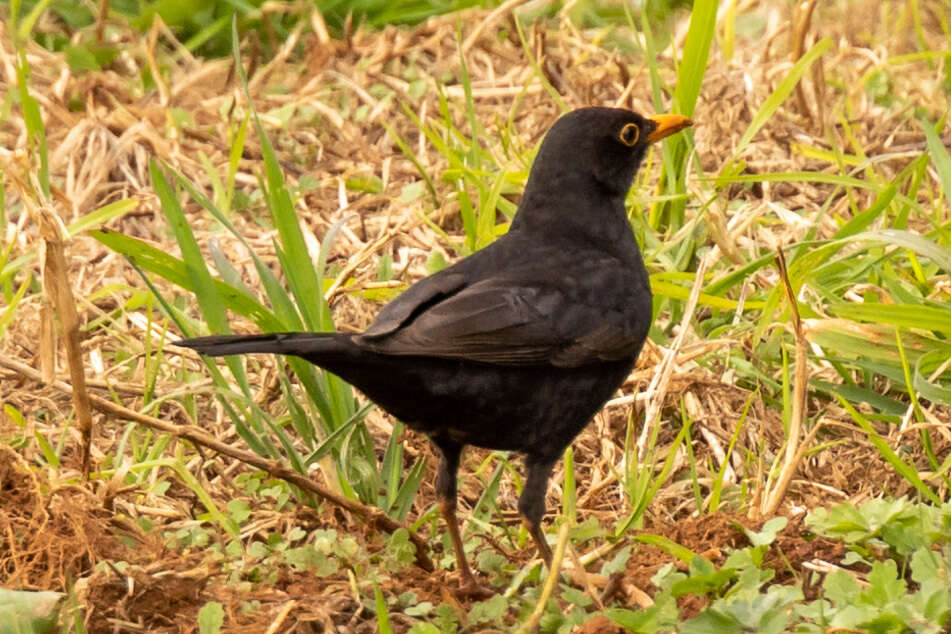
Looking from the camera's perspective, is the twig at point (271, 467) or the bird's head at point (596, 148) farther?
the bird's head at point (596, 148)

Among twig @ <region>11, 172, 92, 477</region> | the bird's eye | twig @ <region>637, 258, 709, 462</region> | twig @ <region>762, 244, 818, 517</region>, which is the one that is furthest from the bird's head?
twig @ <region>11, 172, 92, 477</region>

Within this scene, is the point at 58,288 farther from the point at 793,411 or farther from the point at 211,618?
the point at 793,411

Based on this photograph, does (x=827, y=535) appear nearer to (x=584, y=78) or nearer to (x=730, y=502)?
(x=730, y=502)

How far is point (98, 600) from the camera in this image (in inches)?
134

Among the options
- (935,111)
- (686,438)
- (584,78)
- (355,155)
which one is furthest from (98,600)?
(935,111)

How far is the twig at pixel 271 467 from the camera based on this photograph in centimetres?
356

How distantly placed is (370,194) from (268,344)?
275 cm

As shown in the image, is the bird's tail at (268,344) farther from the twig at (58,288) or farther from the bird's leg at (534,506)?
the bird's leg at (534,506)

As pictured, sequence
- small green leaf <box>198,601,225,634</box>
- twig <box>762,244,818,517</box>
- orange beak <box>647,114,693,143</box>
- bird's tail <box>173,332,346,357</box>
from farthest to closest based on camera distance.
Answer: orange beak <box>647,114,693,143</box>
twig <box>762,244,818,517</box>
bird's tail <box>173,332,346,357</box>
small green leaf <box>198,601,225,634</box>

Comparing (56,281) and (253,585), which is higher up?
(56,281)

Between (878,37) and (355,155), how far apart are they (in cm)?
293

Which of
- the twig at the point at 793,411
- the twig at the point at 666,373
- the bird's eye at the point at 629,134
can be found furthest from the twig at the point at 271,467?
→ the bird's eye at the point at 629,134

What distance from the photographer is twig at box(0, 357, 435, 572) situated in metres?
3.56

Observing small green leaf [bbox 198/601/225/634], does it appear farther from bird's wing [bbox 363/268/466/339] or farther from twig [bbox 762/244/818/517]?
twig [bbox 762/244/818/517]
